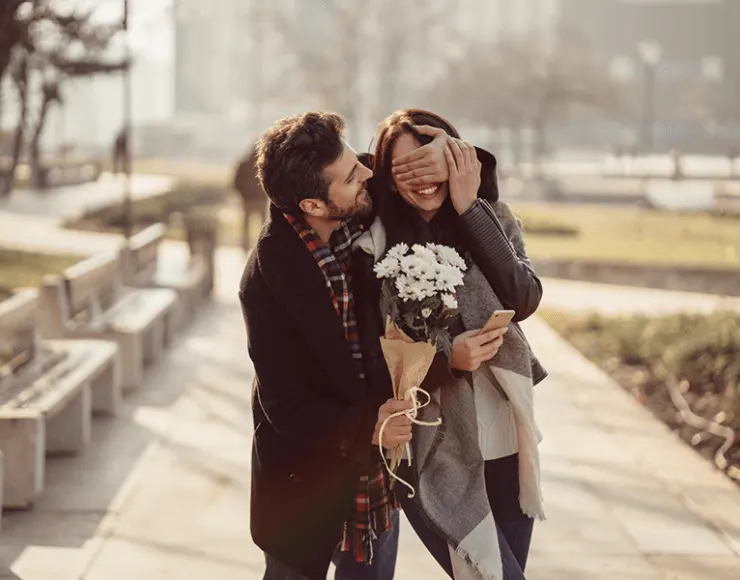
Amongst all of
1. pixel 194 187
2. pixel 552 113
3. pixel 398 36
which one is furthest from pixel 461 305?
pixel 398 36

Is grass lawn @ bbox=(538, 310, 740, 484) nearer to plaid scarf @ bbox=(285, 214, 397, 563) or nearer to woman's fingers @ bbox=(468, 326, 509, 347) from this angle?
plaid scarf @ bbox=(285, 214, 397, 563)

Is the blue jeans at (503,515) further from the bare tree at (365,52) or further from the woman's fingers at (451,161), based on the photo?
the bare tree at (365,52)

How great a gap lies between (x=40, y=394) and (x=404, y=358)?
3.85m

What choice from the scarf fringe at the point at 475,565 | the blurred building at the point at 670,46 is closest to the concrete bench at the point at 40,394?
the scarf fringe at the point at 475,565

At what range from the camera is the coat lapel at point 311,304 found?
2.93 m

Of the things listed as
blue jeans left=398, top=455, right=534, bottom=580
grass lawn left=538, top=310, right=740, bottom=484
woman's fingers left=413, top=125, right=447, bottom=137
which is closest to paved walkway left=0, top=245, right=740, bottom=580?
grass lawn left=538, top=310, right=740, bottom=484

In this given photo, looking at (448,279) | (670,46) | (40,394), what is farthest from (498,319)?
(670,46)

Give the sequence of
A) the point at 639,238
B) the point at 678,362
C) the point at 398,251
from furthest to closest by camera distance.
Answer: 1. the point at 639,238
2. the point at 678,362
3. the point at 398,251

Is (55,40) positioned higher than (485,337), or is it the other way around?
(55,40)

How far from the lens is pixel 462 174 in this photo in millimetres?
3021

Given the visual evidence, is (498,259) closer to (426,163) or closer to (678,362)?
(426,163)

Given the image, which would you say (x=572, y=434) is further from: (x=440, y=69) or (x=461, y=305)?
(x=440, y=69)

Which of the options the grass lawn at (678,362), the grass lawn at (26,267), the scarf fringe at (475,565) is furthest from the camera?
the grass lawn at (26,267)

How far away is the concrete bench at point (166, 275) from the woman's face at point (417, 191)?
790cm
